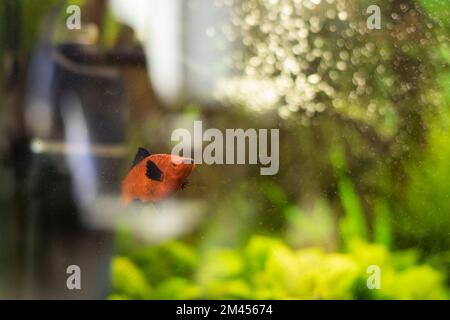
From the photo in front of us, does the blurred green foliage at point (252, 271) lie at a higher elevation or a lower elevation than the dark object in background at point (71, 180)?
lower

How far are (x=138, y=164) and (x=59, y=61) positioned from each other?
0.31 m

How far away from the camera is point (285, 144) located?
1.43 m

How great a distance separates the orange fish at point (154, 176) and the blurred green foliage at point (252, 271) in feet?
0.42

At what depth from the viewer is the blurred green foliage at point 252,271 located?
1426mm

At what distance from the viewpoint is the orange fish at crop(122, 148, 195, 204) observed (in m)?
1.42

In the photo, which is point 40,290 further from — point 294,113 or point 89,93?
point 294,113

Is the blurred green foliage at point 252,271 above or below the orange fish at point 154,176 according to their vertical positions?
below

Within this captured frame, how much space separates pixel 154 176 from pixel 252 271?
336mm

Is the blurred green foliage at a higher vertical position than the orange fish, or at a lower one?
lower

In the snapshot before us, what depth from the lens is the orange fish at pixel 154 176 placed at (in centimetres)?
142

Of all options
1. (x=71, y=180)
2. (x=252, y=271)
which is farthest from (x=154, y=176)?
(x=252, y=271)

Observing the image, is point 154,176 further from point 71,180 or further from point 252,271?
point 252,271

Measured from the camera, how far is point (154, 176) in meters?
1.42

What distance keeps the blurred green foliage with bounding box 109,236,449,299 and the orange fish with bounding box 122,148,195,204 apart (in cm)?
13
